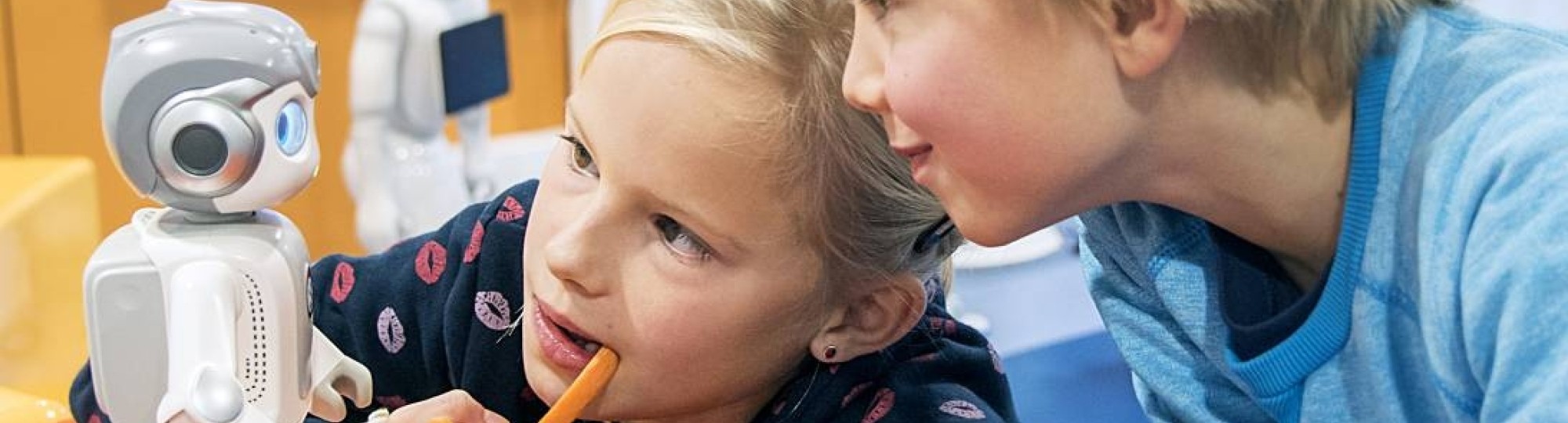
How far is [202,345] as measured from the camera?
534 millimetres

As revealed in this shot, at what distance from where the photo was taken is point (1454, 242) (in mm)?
527

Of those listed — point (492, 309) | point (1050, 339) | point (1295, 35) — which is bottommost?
point (1050, 339)

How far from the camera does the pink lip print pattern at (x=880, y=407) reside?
2.36 ft

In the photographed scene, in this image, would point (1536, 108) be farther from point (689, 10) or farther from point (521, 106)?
point (521, 106)

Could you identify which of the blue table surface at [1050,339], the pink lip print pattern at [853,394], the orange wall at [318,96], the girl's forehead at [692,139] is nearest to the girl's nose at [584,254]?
the girl's forehead at [692,139]

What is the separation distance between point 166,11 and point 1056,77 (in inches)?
10.4

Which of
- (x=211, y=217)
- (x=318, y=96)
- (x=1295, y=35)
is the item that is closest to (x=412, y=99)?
(x=318, y=96)

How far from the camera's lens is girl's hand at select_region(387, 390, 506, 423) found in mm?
701

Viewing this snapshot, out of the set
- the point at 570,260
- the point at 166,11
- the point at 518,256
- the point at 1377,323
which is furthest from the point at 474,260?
the point at 1377,323

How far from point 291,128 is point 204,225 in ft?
0.13

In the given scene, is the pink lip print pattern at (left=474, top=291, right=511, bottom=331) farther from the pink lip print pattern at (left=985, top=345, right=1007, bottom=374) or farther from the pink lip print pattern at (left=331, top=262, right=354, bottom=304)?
the pink lip print pattern at (left=985, top=345, right=1007, bottom=374)

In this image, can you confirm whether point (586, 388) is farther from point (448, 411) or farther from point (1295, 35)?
point (1295, 35)

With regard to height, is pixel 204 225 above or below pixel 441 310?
above

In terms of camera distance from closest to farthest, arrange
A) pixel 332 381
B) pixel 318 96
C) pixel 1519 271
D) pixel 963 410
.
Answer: pixel 1519 271, pixel 332 381, pixel 963 410, pixel 318 96
